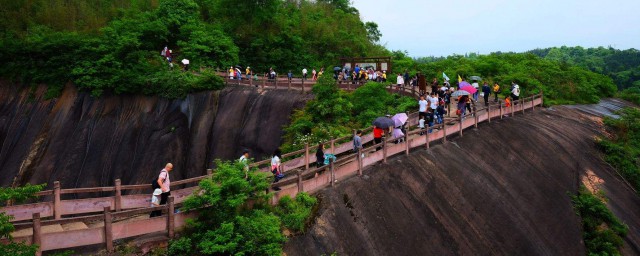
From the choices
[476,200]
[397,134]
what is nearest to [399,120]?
[397,134]

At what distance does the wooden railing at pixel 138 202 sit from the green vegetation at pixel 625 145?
7.80 metres

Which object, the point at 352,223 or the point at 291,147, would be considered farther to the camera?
the point at 291,147

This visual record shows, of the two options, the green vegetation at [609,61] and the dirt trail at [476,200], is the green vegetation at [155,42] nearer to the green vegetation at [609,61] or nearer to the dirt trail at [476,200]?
the dirt trail at [476,200]

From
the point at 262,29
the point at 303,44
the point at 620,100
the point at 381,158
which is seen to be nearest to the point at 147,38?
the point at 262,29

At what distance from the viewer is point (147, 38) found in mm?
35969

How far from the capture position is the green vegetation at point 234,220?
368 inches

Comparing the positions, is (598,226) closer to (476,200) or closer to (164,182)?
(476,200)

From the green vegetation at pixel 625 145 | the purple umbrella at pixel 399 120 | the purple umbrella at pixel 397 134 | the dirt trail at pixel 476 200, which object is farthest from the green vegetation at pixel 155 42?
the green vegetation at pixel 625 145

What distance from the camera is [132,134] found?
90.4ft

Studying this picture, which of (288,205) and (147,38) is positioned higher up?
(147,38)

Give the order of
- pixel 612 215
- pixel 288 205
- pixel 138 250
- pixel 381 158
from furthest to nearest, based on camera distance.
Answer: pixel 612 215 → pixel 381 158 → pixel 288 205 → pixel 138 250

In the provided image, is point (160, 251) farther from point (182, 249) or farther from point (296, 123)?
point (296, 123)

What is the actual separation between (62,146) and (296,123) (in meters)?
15.4

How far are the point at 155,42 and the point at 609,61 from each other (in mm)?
108873
